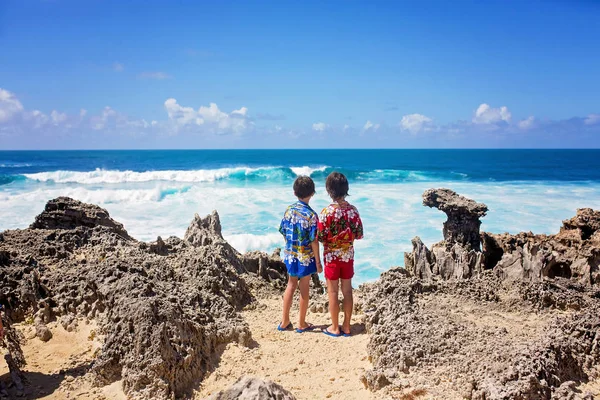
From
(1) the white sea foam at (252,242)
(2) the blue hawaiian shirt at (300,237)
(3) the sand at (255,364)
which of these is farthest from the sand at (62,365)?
(1) the white sea foam at (252,242)

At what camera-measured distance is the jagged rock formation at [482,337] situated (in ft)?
9.15

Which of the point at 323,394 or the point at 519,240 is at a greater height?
the point at 519,240

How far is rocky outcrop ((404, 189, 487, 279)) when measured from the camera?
5.08 m

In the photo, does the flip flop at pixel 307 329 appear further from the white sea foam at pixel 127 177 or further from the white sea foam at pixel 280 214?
the white sea foam at pixel 127 177

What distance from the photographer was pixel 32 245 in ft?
17.2

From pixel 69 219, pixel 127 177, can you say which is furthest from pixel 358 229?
pixel 127 177

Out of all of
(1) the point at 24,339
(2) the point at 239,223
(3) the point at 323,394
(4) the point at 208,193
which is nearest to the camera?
(3) the point at 323,394

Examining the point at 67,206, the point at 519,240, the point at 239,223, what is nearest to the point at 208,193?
the point at 239,223

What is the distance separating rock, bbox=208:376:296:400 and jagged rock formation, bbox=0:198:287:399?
1.14m

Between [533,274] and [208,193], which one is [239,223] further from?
[533,274]

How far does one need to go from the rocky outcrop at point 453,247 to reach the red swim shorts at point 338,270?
142cm

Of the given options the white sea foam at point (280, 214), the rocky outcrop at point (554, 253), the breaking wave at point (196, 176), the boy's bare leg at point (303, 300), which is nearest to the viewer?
the boy's bare leg at point (303, 300)

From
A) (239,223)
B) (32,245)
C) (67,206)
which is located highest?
(67,206)

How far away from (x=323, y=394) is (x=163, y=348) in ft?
3.90
